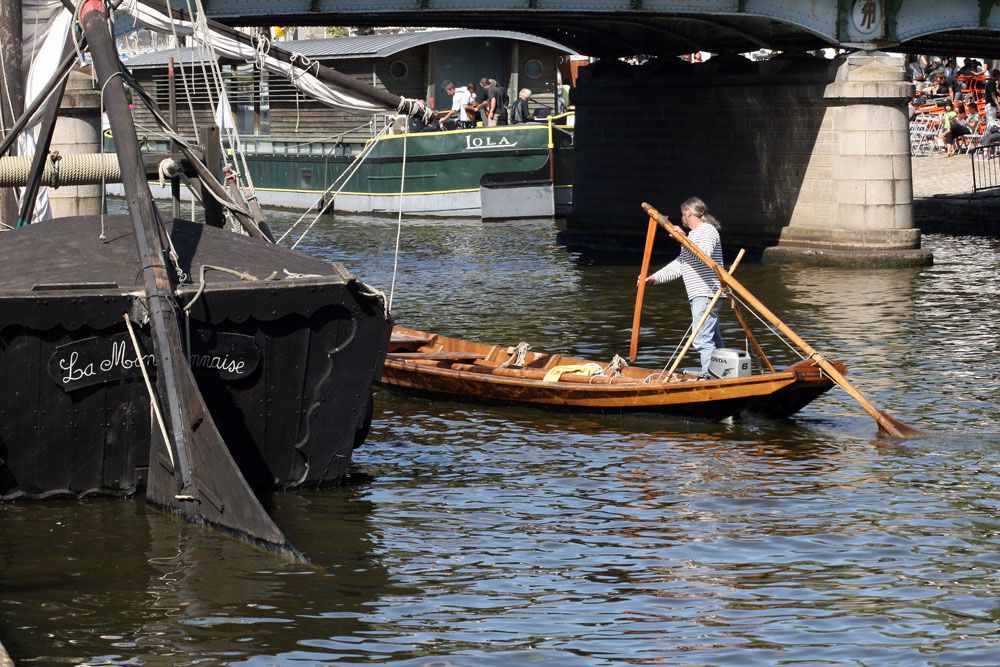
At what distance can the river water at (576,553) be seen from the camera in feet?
28.7

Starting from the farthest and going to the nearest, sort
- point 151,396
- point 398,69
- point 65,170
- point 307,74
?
point 398,69 → point 307,74 → point 65,170 → point 151,396

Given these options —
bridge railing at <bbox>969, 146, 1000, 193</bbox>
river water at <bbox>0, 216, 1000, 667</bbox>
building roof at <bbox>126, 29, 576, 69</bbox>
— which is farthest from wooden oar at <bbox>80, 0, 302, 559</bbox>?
building roof at <bbox>126, 29, 576, 69</bbox>

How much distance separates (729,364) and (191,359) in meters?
5.83

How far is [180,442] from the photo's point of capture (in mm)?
10664

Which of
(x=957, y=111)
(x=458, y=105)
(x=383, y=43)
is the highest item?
(x=383, y=43)

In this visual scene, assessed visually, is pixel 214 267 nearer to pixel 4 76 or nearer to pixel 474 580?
pixel 474 580

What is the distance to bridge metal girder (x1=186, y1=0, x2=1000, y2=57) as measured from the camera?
2605 cm

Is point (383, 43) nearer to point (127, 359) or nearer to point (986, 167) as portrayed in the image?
point (986, 167)

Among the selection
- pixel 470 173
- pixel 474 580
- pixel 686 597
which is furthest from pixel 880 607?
pixel 470 173

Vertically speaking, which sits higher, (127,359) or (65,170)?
(65,170)

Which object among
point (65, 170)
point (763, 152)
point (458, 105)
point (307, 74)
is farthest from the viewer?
point (458, 105)

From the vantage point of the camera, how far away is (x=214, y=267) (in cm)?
1160

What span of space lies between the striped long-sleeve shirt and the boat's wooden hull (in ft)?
14.1

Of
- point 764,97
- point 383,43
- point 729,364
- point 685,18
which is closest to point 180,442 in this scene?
point 729,364
